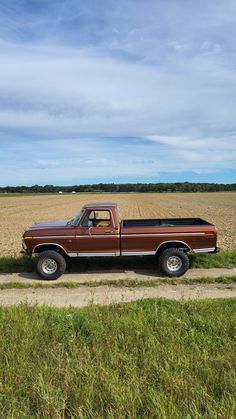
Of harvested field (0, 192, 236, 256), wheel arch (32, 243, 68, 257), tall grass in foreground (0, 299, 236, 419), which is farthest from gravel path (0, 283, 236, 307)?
harvested field (0, 192, 236, 256)

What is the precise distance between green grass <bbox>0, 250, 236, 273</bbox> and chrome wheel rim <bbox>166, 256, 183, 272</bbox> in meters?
1.02

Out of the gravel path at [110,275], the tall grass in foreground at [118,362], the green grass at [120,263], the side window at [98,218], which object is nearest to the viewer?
the tall grass in foreground at [118,362]

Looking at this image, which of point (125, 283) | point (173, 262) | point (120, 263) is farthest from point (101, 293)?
point (120, 263)

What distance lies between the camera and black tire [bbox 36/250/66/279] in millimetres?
9008

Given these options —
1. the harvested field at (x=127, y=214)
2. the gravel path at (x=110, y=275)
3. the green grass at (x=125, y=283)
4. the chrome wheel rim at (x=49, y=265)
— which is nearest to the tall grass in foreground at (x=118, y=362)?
the green grass at (x=125, y=283)

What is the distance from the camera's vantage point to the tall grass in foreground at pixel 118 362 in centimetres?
343

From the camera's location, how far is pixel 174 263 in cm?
911

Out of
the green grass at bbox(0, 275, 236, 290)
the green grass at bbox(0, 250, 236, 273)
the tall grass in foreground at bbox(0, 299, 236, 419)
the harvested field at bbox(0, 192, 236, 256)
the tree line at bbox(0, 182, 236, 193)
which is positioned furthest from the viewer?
the tree line at bbox(0, 182, 236, 193)

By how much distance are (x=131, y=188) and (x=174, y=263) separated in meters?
182

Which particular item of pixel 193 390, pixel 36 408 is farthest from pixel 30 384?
pixel 193 390

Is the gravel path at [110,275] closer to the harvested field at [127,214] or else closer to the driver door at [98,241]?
the driver door at [98,241]

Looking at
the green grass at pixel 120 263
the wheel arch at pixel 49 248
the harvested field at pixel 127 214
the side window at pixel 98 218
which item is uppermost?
the side window at pixel 98 218

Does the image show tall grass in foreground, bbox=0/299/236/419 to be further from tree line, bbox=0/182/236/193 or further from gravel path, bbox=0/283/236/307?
tree line, bbox=0/182/236/193

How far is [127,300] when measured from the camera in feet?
23.4
